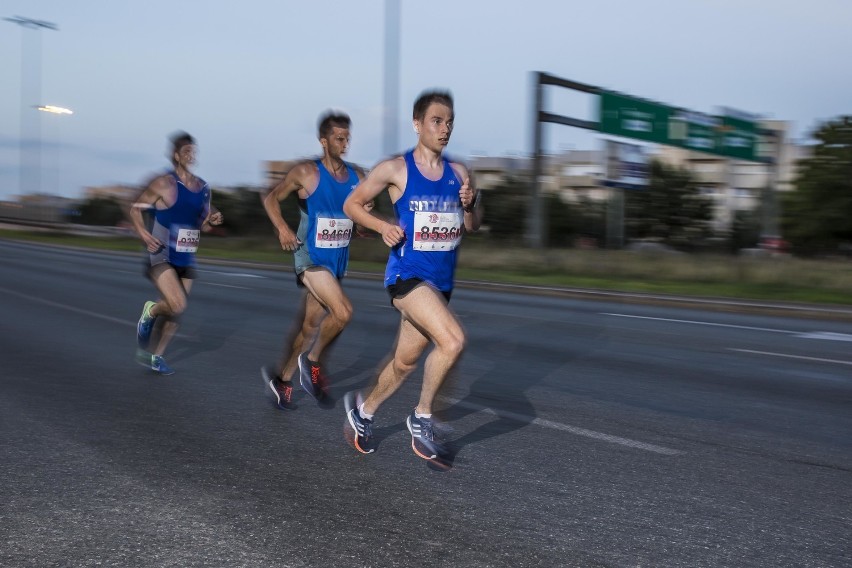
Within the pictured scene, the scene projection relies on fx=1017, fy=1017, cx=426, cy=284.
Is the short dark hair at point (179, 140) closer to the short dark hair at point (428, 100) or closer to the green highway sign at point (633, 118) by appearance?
the short dark hair at point (428, 100)

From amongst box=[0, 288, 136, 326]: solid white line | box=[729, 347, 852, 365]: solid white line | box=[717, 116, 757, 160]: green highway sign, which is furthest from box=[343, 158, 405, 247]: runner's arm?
box=[717, 116, 757, 160]: green highway sign

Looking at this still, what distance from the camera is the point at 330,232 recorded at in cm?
703

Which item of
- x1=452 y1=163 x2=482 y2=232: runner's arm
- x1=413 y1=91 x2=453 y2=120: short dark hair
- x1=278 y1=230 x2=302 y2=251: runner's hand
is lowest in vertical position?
A: x1=278 y1=230 x2=302 y2=251: runner's hand

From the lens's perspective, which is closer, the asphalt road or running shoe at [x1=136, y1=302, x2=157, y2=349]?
the asphalt road

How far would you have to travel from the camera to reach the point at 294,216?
4950 centimetres

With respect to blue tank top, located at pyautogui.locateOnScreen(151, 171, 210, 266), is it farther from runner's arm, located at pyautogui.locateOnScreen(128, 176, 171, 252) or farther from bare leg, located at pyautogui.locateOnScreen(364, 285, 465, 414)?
bare leg, located at pyautogui.locateOnScreen(364, 285, 465, 414)

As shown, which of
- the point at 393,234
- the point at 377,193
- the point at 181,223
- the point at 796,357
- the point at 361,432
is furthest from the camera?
the point at 796,357

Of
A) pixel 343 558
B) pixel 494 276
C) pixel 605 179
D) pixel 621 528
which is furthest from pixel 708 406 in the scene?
pixel 605 179

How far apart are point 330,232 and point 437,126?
1955 millimetres

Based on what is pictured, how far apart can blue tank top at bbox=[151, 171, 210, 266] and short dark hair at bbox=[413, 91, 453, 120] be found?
3591 millimetres

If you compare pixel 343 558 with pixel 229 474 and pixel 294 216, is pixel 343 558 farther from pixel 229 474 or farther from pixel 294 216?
pixel 294 216

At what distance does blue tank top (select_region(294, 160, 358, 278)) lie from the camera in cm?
700

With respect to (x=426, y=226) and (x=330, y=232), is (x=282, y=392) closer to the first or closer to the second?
(x=330, y=232)

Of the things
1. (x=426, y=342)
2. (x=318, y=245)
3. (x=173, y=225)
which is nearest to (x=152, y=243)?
(x=173, y=225)
